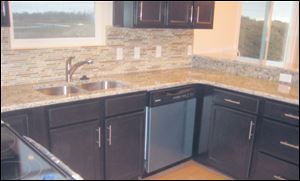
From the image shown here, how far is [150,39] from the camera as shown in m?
3.28

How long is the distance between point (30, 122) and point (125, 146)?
2.81ft

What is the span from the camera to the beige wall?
3.75 m

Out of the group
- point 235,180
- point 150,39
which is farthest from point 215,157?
point 150,39

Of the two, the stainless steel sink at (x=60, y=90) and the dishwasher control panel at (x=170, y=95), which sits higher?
the stainless steel sink at (x=60, y=90)

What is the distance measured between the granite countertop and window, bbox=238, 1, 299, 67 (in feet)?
6.13

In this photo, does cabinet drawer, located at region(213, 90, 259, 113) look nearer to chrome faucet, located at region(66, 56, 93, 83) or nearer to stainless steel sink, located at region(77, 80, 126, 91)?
stainless steel sink, located at region(77, 80, 126, 91)

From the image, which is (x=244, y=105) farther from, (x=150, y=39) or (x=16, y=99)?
(x=16, y=99)

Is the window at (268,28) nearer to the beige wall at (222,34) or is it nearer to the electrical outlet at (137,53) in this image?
the beige wall at (222,34)

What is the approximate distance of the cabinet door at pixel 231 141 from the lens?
2.71 metres

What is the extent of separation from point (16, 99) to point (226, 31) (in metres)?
2.77

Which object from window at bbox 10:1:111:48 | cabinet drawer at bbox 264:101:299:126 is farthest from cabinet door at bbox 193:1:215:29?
cabinet drawer at bbox 264:101:299:126

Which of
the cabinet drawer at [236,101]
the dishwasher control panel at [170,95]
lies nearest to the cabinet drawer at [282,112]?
the cabinet drawer at [236,101]

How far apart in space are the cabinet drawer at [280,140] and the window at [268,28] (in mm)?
2469

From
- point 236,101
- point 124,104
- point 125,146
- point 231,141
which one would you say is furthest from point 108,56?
point 231,141
